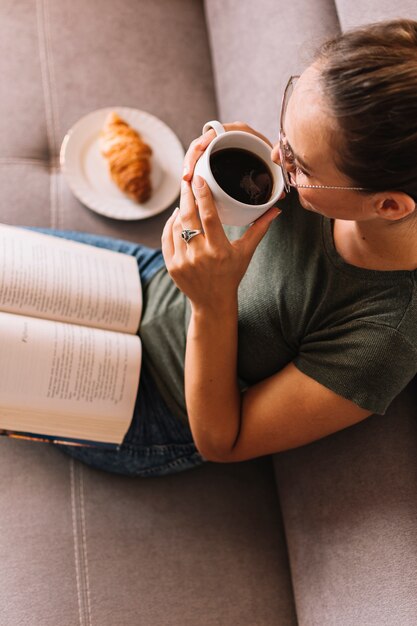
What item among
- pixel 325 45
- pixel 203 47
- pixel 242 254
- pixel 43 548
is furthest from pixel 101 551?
pixel 203 47

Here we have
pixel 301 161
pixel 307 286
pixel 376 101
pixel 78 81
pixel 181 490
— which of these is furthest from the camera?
pixel 78 81

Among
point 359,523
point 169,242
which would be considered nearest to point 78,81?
point 169,242

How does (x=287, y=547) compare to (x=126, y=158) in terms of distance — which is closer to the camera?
(x=287, y=547)

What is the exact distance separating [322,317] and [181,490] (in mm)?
469

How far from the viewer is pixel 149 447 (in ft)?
3.66

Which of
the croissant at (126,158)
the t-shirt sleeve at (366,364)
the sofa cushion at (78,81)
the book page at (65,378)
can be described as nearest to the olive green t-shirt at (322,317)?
the t-shirt sleeve at (366,364)

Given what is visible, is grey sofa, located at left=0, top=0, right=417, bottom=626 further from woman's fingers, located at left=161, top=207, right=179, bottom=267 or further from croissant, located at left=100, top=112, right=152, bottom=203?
woman's fingers, located at left=161, top=207, right=179, bottom=267

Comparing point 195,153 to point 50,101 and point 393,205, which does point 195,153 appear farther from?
point 50,101

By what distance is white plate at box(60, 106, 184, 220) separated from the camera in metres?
1.30

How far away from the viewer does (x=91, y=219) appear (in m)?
1.32

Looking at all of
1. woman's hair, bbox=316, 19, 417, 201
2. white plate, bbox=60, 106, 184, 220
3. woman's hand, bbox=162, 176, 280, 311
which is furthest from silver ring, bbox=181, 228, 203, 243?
white plate, bbox=60, 106, 184, 220

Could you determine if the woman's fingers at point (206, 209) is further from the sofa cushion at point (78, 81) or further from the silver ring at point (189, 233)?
the sofa cushion at point (78, 81)

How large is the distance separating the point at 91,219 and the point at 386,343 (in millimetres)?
730

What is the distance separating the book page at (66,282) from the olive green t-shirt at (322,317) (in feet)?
0.51
